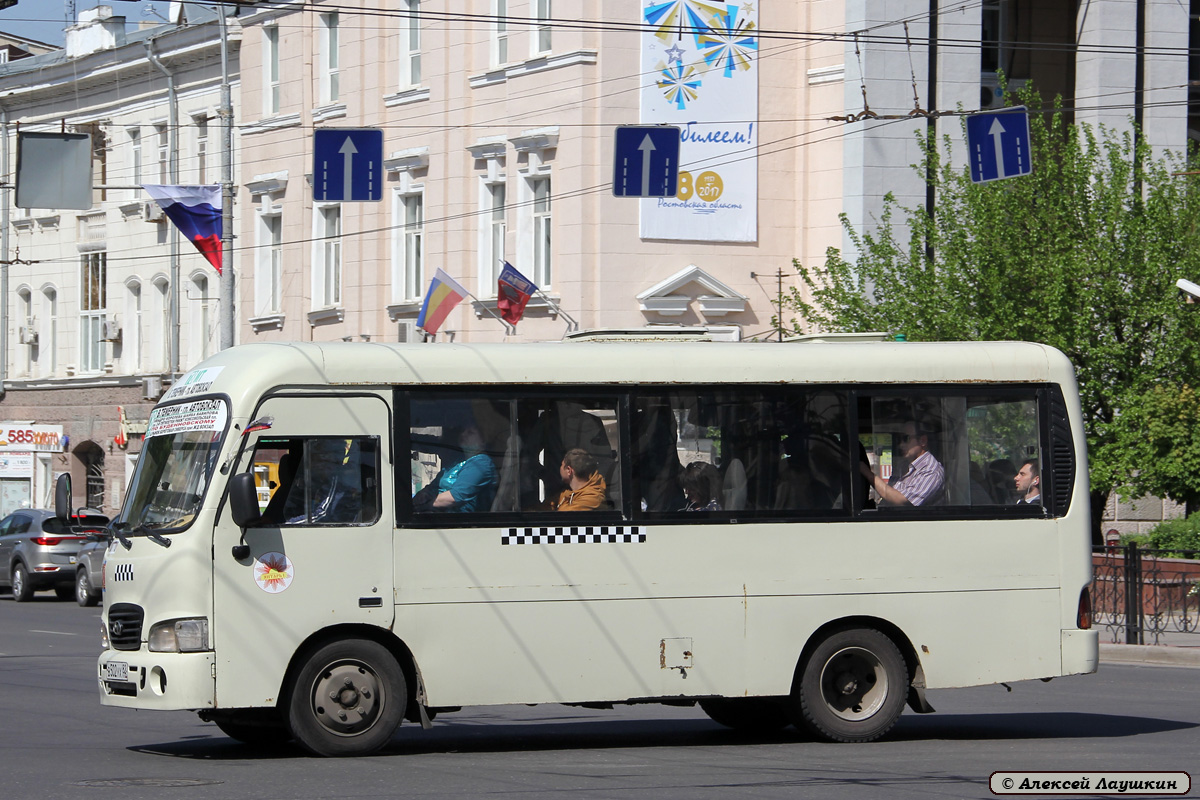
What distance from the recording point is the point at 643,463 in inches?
476

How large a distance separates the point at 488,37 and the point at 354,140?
1079 centimetres

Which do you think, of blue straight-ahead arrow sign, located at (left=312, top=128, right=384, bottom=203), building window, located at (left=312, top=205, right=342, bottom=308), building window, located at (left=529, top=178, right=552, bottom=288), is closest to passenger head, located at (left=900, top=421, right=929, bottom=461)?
blue straight-ahead arrow sign, located at (left=312, top=128, right=384, bottom=203)

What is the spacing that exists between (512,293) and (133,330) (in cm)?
1736

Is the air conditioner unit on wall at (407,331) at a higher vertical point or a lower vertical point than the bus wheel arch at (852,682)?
higher

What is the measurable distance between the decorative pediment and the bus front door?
23.3 metres

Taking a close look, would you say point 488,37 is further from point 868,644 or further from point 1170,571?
point 868,644

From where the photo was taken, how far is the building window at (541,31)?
35.7m

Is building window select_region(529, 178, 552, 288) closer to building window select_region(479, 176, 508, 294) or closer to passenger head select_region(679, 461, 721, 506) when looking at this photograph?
building window select_region(479, 176, 508, 294)

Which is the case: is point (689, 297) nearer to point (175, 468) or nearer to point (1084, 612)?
point (1084, 612)

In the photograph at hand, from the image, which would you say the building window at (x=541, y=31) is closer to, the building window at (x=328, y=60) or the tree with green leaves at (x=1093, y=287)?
the building window at (x=328, y=60)

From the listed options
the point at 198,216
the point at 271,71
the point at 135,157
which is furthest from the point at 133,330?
the point at 198,216

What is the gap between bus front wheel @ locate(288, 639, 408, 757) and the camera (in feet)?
37.2

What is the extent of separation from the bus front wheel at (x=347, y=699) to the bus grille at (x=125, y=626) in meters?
1.02

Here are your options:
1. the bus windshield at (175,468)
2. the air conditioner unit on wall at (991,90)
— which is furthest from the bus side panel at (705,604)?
the air conditioner unit on wall at (991,90)
